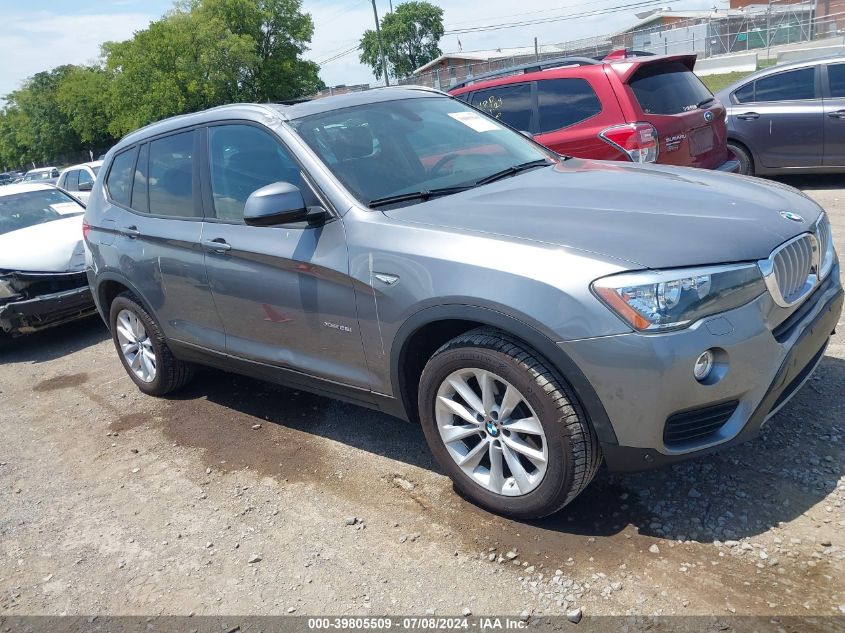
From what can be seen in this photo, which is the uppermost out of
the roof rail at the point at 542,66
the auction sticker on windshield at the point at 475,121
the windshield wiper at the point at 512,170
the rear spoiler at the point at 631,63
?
the roof rail at the point at 542,66


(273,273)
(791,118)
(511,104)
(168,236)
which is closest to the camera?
(273,273)

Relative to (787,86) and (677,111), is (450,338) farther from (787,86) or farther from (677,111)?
(787,86)

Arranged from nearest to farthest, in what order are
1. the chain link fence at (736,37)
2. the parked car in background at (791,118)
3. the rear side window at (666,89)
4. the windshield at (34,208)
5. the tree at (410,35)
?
the rear side window at (666,89) < the windshield at (34,208) < the parked car in background at (791,118) < the chain link fence at (736,37) < the tree at (410,35)

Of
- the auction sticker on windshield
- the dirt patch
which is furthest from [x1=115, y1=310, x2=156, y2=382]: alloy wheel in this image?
the auction sticker on windshield

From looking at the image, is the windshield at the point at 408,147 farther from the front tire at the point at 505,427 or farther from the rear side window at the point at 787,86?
the rear side window at the point at 787,86

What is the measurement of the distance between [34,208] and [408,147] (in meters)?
6.55

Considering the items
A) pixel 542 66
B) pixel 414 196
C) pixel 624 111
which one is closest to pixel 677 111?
pixel 624 111

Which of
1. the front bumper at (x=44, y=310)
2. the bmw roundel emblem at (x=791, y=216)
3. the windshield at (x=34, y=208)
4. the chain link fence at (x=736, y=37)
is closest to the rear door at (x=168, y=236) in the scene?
the front bumper at (x=44, y=310)

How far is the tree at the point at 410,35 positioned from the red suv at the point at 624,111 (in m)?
105

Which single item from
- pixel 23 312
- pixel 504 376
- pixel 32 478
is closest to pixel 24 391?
pixel 23 312

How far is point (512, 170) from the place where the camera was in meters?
4.04

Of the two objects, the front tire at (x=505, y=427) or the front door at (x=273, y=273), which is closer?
the front tire at (x=505, y=427)

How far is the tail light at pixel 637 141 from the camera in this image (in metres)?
6.55

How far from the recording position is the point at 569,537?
3.13 metres
